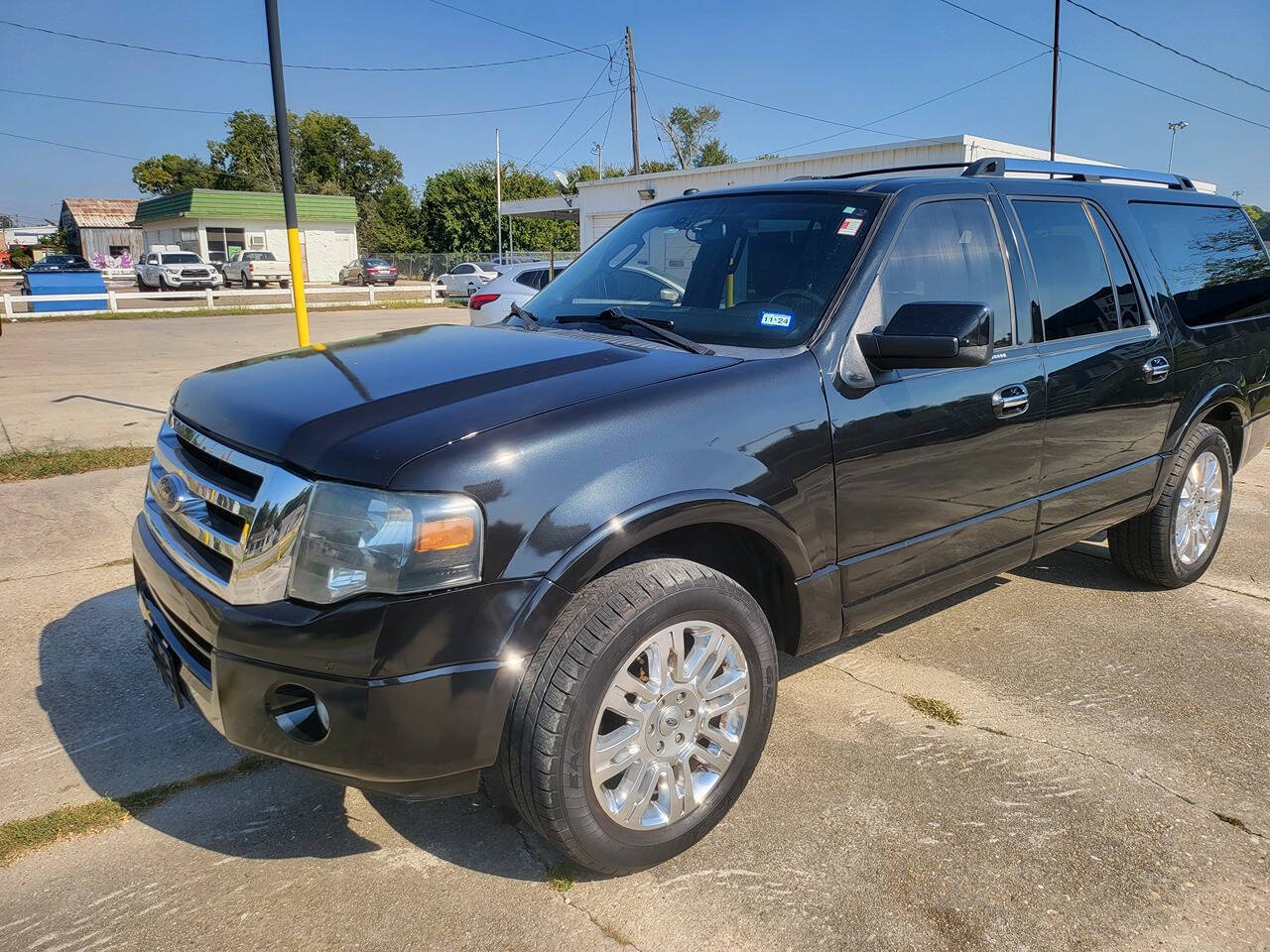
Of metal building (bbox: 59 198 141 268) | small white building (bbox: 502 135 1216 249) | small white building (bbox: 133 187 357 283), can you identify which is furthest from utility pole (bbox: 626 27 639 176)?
metal building (bbox: 59 198 141 268)

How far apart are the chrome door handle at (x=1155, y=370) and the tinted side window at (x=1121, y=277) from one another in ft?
0.59

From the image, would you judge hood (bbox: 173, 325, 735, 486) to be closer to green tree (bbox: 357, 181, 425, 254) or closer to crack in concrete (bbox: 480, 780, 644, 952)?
crack in concrete (bbox: 480, 780, 644, 952)

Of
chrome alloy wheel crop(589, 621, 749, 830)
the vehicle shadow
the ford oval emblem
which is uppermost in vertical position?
the ford oval emblem

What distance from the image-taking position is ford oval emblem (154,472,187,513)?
102 inches

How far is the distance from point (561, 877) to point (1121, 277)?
11.1 feet

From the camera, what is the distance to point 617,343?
9.81 feet

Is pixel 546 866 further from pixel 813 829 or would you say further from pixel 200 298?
pixel 200 298

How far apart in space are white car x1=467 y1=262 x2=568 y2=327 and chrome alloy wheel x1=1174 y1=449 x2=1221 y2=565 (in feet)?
25.5

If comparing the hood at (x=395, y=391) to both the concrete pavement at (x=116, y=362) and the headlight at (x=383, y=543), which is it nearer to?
the headlight at (x=383, y=543)

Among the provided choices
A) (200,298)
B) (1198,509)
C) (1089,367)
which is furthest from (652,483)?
(200,298)

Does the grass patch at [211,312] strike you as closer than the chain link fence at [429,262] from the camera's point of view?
Yes

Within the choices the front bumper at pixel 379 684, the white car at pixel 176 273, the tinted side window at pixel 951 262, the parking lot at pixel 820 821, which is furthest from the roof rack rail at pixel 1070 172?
the white car at pixel 176 273

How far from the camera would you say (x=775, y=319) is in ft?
9.82

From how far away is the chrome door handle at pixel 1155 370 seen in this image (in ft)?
13.0
